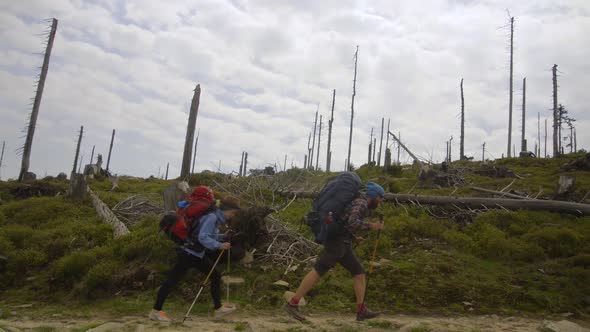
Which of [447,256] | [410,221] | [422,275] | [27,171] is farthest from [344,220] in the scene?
[27,171]

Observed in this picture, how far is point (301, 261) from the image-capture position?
8094 millimetres

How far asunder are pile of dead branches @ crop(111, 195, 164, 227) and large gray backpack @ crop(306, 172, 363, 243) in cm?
715

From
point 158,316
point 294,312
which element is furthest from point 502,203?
point 158,316

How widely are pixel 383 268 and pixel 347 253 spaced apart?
9.33ft

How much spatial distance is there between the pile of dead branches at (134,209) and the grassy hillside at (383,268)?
80 centimetres

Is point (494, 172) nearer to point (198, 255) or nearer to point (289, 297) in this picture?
point (289, 297)

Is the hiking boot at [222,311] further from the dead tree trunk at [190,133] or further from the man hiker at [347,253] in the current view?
the dead tree trunk at [190,133]

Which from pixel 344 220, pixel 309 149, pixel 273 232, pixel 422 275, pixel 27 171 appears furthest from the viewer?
pixel 309 149

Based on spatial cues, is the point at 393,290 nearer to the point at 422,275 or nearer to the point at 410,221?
the point at 422,275

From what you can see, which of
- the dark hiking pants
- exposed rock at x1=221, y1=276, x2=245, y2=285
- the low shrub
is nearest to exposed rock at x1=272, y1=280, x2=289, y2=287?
exposed rock at x1=221, y1=276, x2=245, y2=285

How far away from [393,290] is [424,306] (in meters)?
0.67

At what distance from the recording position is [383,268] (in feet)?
26.5

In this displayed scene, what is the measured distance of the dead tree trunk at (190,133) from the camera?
46.1 ft

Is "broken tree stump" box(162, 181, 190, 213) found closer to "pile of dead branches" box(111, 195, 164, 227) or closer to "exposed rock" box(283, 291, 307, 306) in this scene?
"pile of dead branches" box(111, 195, 164, 227)
